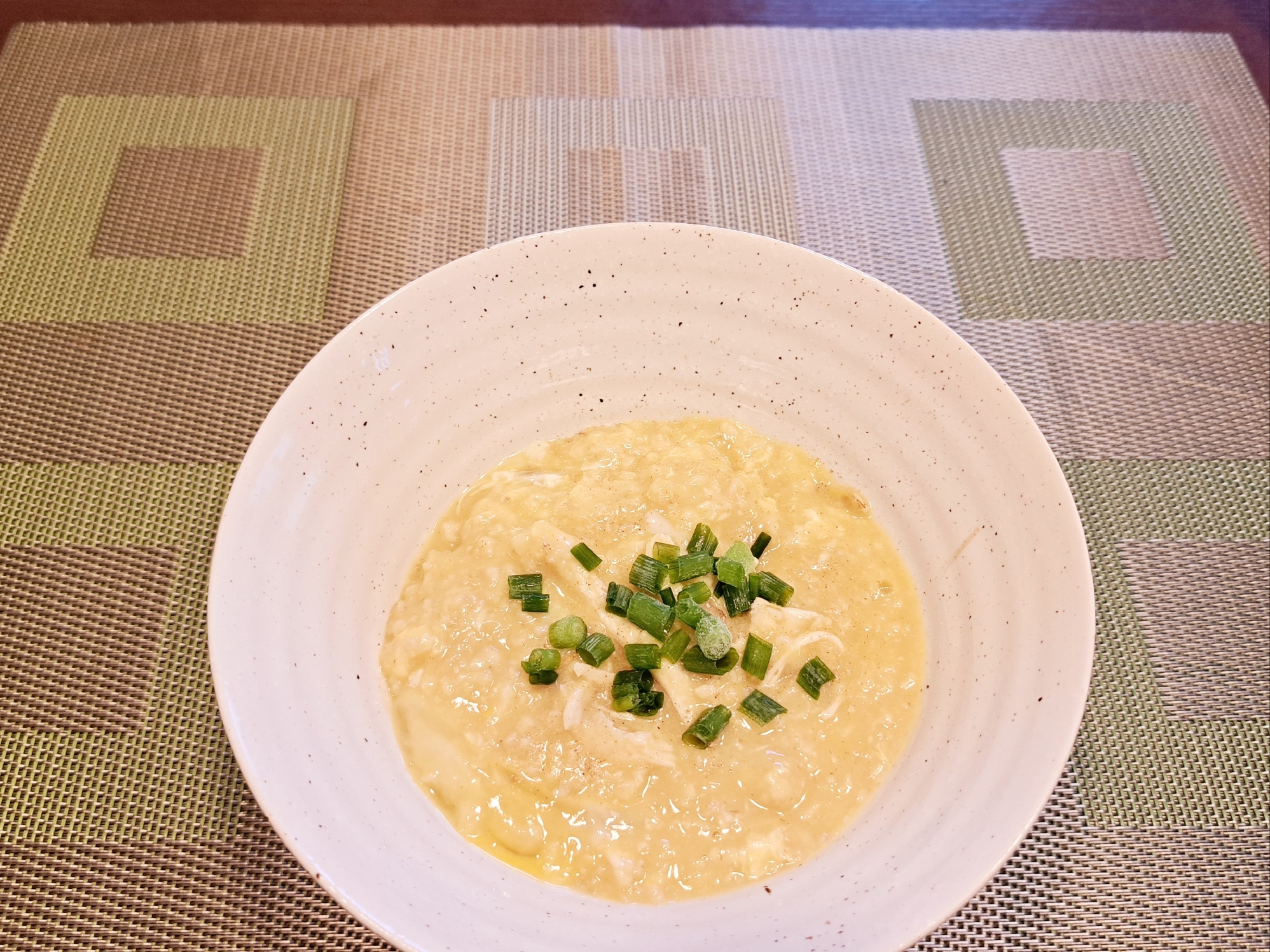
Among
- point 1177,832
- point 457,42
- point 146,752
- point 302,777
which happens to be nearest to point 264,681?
point 302,777

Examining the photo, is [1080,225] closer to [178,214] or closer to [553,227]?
[553,227]

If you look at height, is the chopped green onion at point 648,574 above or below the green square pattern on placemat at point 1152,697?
above

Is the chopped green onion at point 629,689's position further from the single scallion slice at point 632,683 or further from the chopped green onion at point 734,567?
the chopped green onion at point 734,567

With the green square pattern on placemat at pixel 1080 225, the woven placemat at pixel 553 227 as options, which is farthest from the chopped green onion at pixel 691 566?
the green square pattern on placemat at pixel 1080 225

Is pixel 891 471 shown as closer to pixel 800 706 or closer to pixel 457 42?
pixel 800 706

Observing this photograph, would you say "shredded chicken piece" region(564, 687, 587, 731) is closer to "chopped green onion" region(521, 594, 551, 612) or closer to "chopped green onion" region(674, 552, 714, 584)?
"chopped green onion" region(521, 594, 551, 612)

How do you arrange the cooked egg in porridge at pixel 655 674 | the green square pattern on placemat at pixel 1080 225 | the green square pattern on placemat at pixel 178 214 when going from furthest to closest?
the green square pattern on placemat at pixel 1080 225, the green square pattern on placemat at pixel 178 214, the cooked egg in porridge at pixel 655 674

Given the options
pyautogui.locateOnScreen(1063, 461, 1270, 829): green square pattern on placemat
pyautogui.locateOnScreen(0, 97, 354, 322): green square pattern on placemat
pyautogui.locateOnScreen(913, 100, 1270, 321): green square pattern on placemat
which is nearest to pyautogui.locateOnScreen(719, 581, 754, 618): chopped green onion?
pyautogui.locateOnScreen(1063, 461, 1270, 829): green square pattern on placemat
